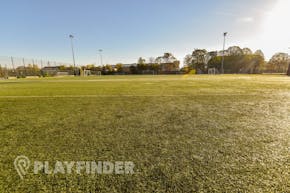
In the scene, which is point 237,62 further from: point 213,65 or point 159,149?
point 159,149

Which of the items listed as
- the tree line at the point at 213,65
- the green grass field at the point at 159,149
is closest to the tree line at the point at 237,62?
→ the tree line at the point at 213,65

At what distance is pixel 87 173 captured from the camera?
161 cm

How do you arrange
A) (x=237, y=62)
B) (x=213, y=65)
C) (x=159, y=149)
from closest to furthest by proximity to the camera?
1. (x=159, y=149)
2. (x=237, y=62)
3. (x=213, y=65)

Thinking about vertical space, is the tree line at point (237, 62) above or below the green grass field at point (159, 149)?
above

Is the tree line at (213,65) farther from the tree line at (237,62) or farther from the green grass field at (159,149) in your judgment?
A: the green grass field at (159,149)

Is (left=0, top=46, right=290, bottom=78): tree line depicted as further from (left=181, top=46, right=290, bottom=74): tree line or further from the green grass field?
the green grass field

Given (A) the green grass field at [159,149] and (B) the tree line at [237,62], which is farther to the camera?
(B) the tree line at [237,62]

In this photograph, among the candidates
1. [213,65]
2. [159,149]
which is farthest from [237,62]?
[159,149]

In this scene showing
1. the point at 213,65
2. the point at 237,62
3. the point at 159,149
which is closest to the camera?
the point at 159,149

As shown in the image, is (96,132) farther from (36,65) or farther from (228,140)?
(36,65)

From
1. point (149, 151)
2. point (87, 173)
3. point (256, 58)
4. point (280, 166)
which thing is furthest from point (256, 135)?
point (256, 58)

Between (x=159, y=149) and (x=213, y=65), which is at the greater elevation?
(x=213, y=65)

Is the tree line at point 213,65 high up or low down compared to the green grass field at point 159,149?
up

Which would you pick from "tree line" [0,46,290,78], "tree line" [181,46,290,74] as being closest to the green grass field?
"tree line" [0,46,290,78]
